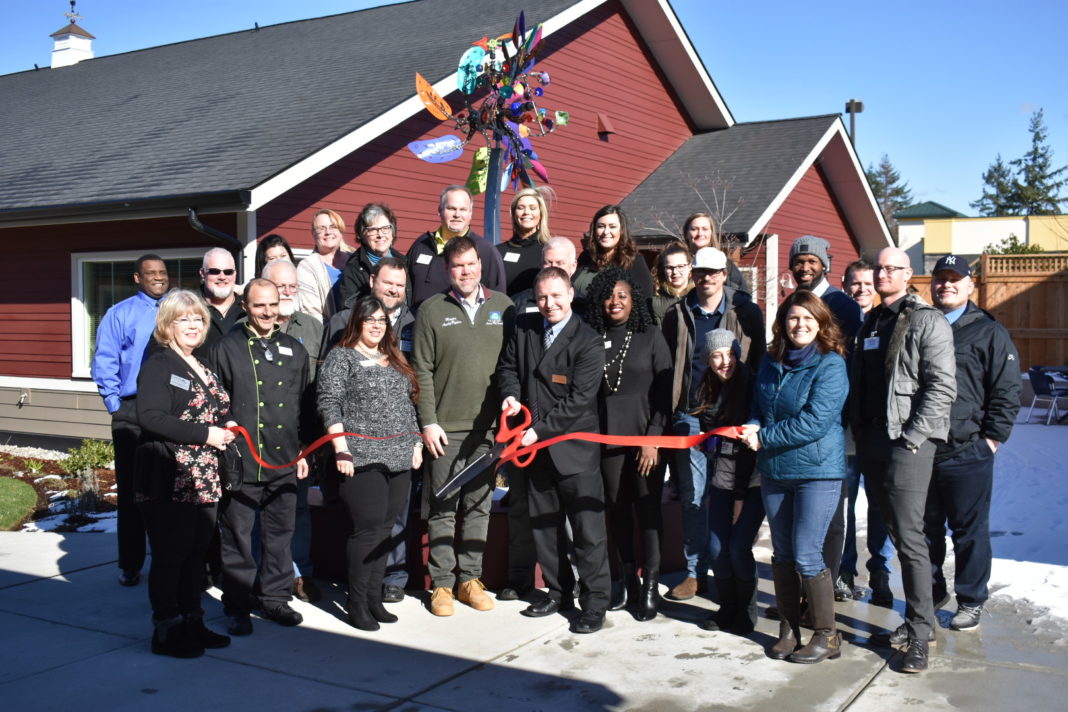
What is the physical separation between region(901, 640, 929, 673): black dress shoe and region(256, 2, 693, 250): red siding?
7815 mm

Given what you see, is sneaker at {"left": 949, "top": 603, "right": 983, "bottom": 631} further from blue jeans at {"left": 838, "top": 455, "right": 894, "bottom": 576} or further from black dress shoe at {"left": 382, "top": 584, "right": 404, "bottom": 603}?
black dress shoe at {"left": 382, "top": 584, "right": 404, "bottom": 603}

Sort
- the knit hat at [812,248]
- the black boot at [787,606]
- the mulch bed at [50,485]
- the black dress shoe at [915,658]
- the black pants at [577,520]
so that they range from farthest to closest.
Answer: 1. the mulch bed at [50,485]
2. the knit hat at [812,248]
3. the black pants at [577,520]
4. the black boot at [787,606]
5. the black dress shoe at [915,658]

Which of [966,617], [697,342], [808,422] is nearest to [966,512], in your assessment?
[966,617]

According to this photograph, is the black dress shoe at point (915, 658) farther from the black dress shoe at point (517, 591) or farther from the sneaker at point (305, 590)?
the sneaker at point (305, 590)

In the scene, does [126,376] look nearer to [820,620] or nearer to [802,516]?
[802,516]

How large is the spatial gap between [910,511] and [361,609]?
109 inches

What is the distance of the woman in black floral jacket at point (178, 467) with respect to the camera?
4.60 meters

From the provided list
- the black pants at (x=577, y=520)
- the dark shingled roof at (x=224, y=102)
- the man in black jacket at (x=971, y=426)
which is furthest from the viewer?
the dark shingled roof at (x=224, y=102)

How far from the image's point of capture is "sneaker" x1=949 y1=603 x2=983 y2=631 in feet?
16.7

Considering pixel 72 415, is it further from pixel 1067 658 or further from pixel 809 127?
pixel 809 127

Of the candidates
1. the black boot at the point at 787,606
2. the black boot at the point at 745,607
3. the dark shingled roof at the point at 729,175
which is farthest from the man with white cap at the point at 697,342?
the dark shingled roof at the point at 729,175

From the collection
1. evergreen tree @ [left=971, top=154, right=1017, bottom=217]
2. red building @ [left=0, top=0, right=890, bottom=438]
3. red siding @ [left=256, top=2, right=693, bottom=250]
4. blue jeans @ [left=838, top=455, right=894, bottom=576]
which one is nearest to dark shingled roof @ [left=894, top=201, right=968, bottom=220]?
evergreen tree @ [left=971, top=154, right=1017, bottom=217]

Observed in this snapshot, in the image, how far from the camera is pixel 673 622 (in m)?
5.28

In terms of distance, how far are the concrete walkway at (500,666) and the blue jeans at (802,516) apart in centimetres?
51
